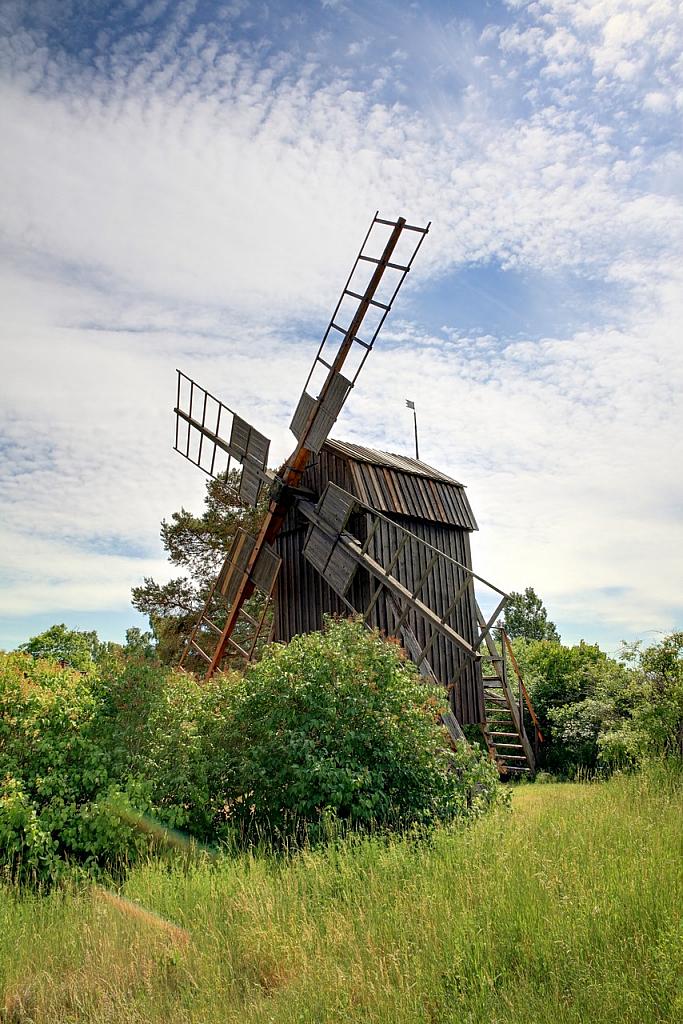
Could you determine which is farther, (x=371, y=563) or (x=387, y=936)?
(x=371, y=563)

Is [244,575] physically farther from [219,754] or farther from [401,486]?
[219,754]

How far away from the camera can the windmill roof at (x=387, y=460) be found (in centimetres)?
1697

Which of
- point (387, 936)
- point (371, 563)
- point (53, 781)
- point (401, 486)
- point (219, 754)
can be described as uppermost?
point (401, 486)

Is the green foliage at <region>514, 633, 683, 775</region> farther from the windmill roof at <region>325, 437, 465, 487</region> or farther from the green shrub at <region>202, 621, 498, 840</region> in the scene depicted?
the windmill roof at <region>325, 437, 465, 487</region>

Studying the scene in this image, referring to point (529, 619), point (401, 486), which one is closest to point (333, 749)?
point (401, 486)

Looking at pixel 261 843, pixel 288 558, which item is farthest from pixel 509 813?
pixel 288 558

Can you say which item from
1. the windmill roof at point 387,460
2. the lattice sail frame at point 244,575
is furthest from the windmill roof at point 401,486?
the lattice sail frame at point 244,575

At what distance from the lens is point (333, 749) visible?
9.88m

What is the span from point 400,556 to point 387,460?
242cm

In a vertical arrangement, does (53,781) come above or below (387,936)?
above

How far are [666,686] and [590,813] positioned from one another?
18.9ft

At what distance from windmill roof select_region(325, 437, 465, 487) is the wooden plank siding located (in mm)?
45

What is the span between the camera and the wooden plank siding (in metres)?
16.3

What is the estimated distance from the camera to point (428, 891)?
6656mm
